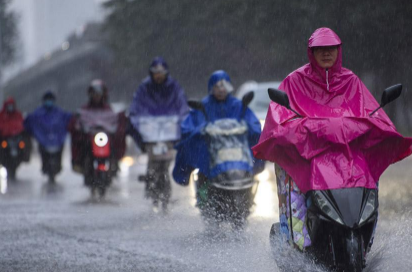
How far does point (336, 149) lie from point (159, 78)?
6706mm

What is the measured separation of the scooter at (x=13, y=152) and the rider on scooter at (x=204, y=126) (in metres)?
9.06

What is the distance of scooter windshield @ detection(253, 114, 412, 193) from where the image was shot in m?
5.50

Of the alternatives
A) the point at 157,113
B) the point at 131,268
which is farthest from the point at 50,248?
the point at 157,113

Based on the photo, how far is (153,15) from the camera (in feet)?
111

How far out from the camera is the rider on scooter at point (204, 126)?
923 cm

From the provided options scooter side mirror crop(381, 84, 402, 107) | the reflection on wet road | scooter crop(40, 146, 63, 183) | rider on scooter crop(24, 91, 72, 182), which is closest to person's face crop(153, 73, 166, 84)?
the reflection on wet road

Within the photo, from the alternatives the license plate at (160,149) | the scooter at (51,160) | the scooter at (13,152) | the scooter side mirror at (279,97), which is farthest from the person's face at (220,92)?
the scooter at (13,152)

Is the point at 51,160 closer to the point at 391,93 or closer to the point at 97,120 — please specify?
the point at 97,120

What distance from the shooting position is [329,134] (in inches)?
220

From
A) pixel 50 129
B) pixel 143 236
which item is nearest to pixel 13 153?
pixel 50 129

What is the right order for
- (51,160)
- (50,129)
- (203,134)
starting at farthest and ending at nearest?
(51,160), (50,129), (203,134)

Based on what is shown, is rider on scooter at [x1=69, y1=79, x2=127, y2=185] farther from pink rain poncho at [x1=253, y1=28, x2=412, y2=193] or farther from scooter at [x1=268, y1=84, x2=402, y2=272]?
scooter at [x1=268, y1=84, x2=402, y2=272]

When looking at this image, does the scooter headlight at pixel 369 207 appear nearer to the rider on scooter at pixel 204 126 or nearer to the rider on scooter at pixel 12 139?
the rider on scooter at pixel 204 126

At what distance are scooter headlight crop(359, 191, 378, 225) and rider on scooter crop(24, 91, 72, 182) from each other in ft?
37.2
